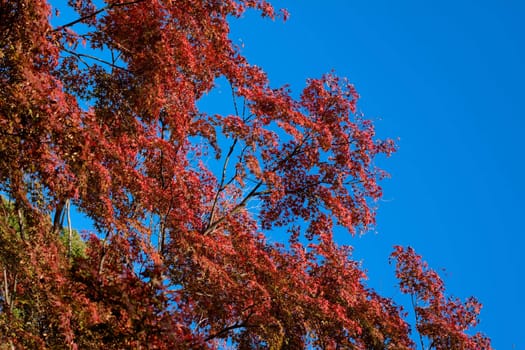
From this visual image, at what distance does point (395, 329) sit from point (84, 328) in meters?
8.13

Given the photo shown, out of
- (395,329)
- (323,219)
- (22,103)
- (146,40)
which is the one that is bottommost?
(22,103)

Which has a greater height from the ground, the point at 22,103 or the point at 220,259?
the point at 220,259

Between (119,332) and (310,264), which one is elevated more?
(310,264)

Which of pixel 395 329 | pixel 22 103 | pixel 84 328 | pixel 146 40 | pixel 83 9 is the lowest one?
pixel 84 328

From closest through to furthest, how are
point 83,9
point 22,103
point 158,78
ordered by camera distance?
point 22,103 → point 158,78 → point 83,9

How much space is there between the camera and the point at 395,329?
13.5m

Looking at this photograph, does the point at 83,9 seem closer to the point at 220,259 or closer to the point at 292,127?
the point at 292,127

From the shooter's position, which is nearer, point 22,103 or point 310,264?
point 22,103

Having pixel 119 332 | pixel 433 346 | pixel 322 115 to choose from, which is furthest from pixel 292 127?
pixel 433 346

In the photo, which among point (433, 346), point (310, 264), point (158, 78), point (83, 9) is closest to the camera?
point (158, 78)

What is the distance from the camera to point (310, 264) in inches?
515

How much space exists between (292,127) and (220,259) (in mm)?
2958

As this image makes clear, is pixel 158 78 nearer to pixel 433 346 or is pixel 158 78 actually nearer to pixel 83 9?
pixel 83 9

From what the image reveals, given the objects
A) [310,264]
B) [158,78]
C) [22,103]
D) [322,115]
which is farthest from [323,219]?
[22,103]
